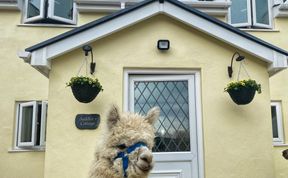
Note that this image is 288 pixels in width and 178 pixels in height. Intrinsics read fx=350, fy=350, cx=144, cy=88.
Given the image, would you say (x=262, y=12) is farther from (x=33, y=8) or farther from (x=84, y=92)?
(x=84, y=92)

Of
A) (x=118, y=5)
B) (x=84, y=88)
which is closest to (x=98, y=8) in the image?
(x=118, y=5)

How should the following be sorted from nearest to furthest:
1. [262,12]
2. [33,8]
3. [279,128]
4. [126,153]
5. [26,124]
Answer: [126,153] < [26,124] < [279,128] < [33,8] < [262,12]

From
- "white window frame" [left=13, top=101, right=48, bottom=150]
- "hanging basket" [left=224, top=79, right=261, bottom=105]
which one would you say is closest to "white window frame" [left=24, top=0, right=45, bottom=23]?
"white window frame" [left=13, top=101, right=48, bottom=150]

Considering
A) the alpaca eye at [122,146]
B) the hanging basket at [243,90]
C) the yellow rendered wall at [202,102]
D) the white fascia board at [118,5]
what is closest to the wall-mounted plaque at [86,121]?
the yellow rendered wall at [202,102]

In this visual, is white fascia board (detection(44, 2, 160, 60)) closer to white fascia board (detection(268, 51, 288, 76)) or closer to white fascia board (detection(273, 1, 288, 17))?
white fascia board (detection(268, 51, 288, 76))

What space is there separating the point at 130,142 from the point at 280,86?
7.09m

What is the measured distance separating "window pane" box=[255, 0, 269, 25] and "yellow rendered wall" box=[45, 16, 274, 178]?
13.6ft

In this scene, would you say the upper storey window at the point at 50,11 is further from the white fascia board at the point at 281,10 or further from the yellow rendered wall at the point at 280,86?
the white fascia board at the point at 281,10

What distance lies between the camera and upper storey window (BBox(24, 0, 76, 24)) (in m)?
9.05

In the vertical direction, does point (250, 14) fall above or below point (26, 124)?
above

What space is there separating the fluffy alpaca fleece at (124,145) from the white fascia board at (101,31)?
8.91ft

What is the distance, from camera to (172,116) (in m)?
5.92

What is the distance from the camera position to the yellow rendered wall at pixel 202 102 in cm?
552

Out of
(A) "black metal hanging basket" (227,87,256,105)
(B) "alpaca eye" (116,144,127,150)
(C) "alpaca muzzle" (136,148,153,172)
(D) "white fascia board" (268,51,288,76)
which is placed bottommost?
(C) "alpaca muzzle" (136,148,153,172)
